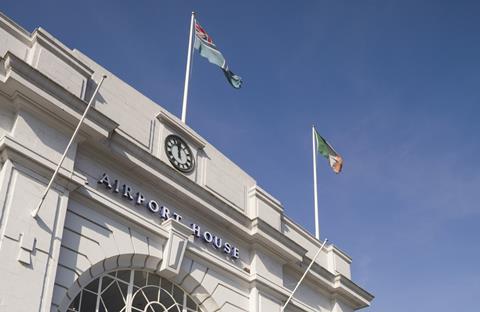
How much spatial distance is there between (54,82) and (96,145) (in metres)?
2.15

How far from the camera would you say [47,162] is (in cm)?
1596

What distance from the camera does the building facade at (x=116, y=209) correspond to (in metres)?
15.3

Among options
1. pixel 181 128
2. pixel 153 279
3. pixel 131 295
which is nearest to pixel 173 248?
pixel 153 279

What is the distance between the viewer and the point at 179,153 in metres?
20.6

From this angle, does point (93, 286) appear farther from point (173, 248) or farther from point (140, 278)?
point (173, 248)

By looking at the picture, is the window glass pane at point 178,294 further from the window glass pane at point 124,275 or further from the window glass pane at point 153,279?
the window glass pane at point 124,275

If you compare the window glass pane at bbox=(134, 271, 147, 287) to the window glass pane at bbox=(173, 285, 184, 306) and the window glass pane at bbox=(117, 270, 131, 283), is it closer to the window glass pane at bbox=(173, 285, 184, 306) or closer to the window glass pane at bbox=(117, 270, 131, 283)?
the window glass pane at bbox=(117, 270, 131, 283)

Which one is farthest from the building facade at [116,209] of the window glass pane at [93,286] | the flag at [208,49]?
the flag at [208,49]

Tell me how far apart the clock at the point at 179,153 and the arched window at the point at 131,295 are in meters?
3.62

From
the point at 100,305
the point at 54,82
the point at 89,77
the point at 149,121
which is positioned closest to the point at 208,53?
the point at 149,121

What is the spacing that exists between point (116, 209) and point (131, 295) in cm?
234

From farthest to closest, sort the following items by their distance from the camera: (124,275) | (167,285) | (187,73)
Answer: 1. (187,73)
2. (167,285)
3. (124,275)

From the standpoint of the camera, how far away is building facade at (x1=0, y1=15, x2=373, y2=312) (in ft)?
50.1

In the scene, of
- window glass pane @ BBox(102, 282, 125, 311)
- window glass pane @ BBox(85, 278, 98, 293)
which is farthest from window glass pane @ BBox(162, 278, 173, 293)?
window glass pane @ BBox(85, 278, 98, 293)
